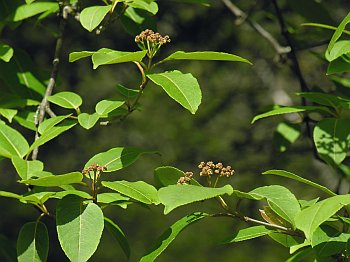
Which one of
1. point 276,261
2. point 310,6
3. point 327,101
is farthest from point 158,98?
point 327,101

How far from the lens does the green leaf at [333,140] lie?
5.41 ft

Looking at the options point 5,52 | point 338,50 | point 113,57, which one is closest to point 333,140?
point 338,50

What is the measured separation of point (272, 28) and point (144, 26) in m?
2.61

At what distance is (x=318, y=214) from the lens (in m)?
1.17

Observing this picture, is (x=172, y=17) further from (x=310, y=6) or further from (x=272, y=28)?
(x=310, y=6)

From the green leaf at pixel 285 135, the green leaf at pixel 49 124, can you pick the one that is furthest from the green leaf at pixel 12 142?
the green leaf at pixel 285 135

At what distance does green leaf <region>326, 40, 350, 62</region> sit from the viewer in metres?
1.43

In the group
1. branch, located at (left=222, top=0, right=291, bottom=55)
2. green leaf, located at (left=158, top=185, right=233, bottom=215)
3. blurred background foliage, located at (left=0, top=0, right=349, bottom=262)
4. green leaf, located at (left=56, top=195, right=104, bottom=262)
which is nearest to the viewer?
green leaf, located at (left=158, top=185, right=233, bottom=215)

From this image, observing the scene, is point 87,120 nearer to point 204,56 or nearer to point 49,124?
point 49,124

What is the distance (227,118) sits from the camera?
17.9ft

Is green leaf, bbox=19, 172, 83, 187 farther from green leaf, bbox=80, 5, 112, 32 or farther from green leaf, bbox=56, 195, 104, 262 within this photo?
green leaf, bbox=80, 5, 112, 32

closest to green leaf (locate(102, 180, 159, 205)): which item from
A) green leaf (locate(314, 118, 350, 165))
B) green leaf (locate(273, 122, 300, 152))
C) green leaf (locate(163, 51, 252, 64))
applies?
green leaf (locate(163, 51, 252, 64))

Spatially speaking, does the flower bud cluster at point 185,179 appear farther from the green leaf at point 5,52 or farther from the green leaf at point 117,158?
the green leaf at point 5,52

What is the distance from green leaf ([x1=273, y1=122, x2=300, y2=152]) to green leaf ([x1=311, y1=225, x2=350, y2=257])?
896 millimetres
